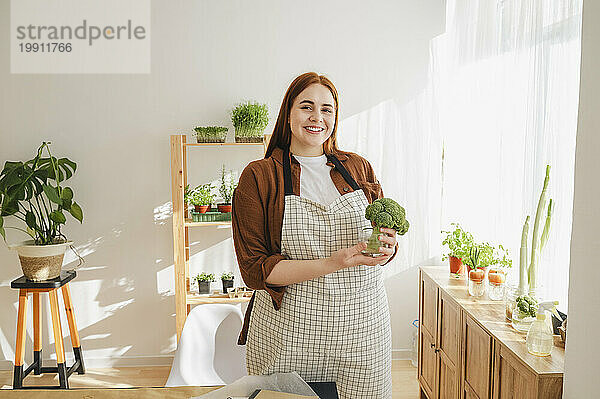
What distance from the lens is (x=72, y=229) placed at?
3.99 metres

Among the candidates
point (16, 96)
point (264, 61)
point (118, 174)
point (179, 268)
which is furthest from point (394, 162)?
point (16, 96)

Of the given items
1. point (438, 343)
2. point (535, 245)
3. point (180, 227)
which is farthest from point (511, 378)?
point (180, 227)

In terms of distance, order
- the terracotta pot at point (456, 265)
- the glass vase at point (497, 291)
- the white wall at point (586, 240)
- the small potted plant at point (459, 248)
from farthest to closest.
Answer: the terracotta pot at point (456, 265)
the small potted plant at point (459, 248)
the glass vase at point (497, 291)
the white wall at point (586, 240)

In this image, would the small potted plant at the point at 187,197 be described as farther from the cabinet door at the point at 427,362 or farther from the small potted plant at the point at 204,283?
the cabinet door at the point at 427,362

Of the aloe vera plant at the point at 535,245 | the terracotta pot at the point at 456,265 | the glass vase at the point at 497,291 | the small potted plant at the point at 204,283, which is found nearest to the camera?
the aloe vera plant at the point at 535,245

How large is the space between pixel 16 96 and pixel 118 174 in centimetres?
83

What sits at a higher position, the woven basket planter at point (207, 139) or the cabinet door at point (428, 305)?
the woven basket planter at point (207, 139)

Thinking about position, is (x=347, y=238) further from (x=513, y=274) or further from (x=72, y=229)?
(x=72, y=229)

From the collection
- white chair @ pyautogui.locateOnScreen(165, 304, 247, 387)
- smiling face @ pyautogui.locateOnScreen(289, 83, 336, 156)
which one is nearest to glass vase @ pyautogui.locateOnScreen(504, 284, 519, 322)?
smiling face @ pyautogui.locateOnScreen(289, 83, 336, 156)

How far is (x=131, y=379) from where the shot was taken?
3865mm

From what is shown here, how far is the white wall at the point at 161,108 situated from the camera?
393cm

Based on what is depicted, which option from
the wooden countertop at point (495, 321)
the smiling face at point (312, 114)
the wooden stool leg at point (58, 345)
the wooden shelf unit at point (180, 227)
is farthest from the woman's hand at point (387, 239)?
the wooden stool leg at point (58, 345)

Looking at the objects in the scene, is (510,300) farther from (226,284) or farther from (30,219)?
(30,219)

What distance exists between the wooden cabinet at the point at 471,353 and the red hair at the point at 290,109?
100cm
